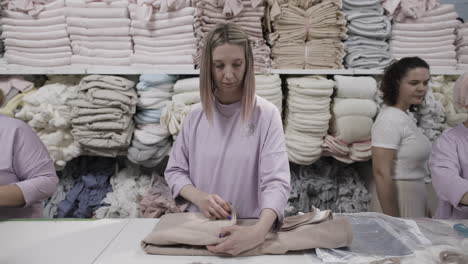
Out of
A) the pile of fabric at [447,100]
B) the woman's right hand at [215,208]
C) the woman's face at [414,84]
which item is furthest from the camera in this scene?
the pile of fabric at [447,100]

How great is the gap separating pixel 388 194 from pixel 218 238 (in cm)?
118

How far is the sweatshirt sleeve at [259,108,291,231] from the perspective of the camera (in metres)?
1.01

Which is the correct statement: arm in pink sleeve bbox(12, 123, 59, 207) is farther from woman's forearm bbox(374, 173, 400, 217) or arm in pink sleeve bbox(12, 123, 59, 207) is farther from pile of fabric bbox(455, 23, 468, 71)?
pile of fabric bbox(455, 23, 468, 71)

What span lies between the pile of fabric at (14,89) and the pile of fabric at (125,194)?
2.28 ft

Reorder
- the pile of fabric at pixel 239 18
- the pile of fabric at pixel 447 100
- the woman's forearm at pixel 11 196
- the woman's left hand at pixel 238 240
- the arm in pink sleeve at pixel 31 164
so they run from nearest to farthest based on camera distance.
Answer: the woman's left hand at pixel 238 240 → the woman's forearm at pixel 11 196 → the arm in pink sleeve at pixel 31 164 → the pile of fabric at pixel 239 18 → the pile of fabric at pixel 447 100

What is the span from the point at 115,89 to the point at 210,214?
3.99 feet

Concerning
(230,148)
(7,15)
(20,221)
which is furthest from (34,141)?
(7,15)

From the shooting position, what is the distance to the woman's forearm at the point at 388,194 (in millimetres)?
1750

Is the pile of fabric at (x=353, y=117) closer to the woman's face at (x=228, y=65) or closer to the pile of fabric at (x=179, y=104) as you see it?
the pile of fabric at (x=179, y=104)

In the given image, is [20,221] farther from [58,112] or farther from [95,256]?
[58,112]

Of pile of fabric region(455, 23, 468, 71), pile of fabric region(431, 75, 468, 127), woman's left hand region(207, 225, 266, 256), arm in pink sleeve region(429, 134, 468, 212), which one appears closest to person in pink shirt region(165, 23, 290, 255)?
woman's left hand region(207, 225, 266, 256)

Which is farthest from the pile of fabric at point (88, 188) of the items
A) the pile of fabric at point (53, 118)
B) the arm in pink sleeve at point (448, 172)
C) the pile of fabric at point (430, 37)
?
the pile of fabric at point (430, 37)

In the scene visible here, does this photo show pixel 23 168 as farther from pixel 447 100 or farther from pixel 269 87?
pixel 447 100

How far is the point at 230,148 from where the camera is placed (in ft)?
3.84
